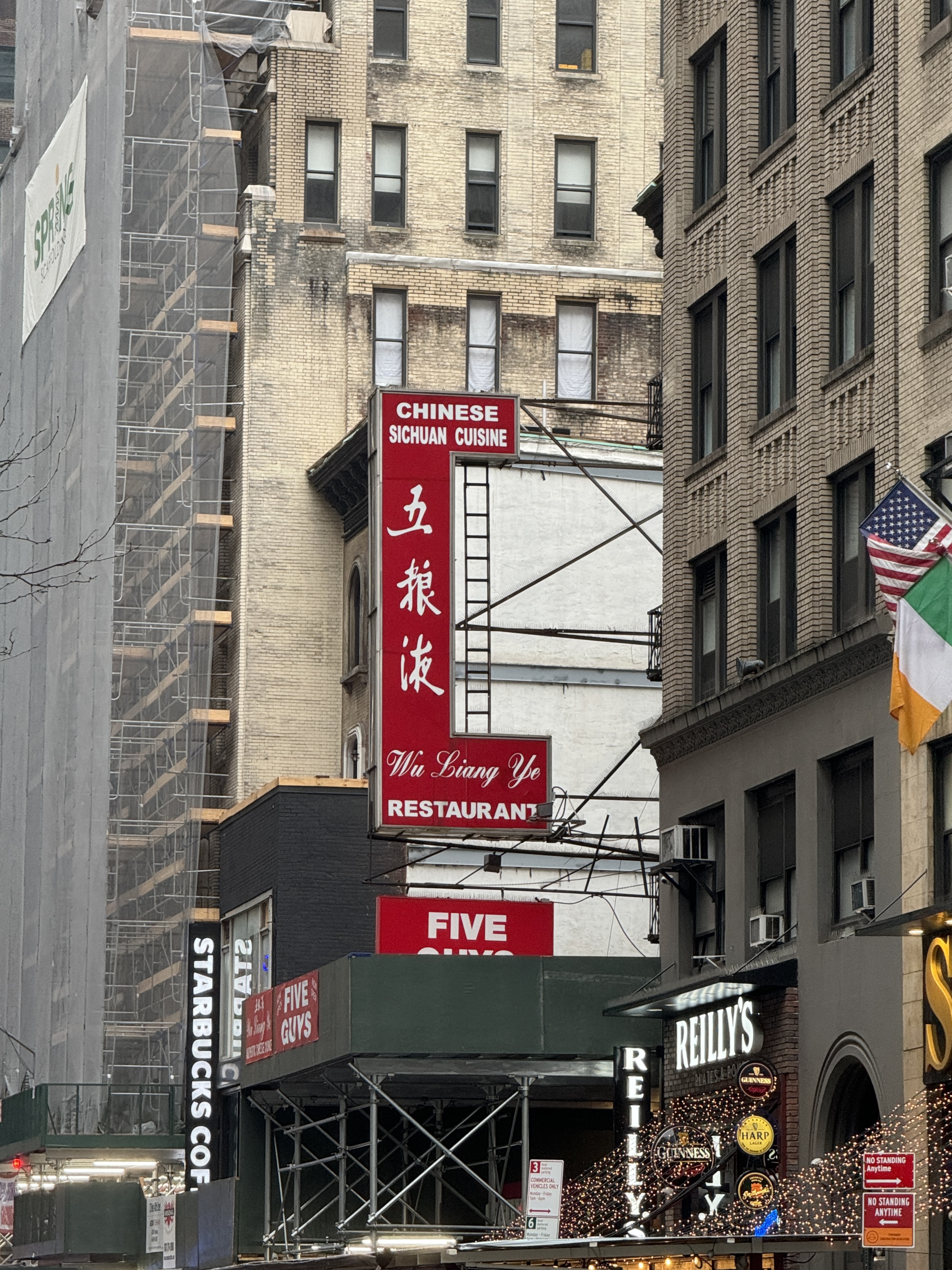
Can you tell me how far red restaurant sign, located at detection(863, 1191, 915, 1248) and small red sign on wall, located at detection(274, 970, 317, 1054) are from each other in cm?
1479

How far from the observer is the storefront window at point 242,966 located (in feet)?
161

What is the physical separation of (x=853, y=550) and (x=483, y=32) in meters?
30.2

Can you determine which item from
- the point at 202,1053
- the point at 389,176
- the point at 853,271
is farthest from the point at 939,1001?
the point at 389,176

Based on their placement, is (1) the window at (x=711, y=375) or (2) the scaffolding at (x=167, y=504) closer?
(1) the window at (x=711, y=375)

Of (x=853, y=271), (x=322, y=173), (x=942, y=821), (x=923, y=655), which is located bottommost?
A: (x=942, y=821)

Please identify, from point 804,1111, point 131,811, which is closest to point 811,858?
point 804,1111

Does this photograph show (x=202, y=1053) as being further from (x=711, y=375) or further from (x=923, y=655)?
(x=923, y=655)

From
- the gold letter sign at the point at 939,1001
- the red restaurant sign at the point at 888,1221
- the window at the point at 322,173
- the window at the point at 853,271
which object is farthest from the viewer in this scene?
the window at the point at 322,173

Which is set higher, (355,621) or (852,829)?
(355,621)

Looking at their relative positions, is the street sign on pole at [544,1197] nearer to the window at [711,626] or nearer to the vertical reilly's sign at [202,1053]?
the window at [711,626]

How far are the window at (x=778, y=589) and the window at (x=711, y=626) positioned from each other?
1.14m

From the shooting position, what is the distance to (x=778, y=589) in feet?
109

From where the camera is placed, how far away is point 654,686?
50281 mm

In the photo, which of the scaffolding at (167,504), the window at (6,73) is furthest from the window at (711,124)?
the window at (6,73)
